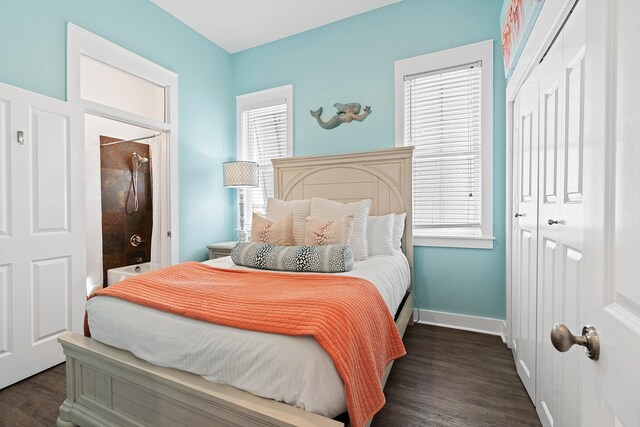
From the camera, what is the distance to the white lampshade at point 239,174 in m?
3.45

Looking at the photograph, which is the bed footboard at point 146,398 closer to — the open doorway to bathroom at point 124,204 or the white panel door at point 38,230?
the white panel door at point 38,230

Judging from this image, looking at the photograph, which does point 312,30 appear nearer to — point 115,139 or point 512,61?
point 512,61

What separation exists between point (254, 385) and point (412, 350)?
5.42ft

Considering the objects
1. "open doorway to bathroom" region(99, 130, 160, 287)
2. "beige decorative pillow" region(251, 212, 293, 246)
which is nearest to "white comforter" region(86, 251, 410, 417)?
"beige decorative pillow" region(251, 212, 293, 246)

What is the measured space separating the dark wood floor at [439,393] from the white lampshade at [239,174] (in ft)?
7.04

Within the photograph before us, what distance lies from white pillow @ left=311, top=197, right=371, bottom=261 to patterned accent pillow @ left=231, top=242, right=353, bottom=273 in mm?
370

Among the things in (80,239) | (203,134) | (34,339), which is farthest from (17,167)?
(203,134)

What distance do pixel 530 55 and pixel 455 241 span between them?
5.24ft

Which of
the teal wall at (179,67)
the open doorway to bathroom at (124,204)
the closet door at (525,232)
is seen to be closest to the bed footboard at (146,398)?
the closet door at (525,232)

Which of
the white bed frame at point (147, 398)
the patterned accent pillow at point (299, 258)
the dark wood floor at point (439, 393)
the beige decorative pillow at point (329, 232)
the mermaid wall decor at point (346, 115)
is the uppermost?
the mermaid wall decor at point (346, 115)

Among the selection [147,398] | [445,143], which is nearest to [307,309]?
[147,398]

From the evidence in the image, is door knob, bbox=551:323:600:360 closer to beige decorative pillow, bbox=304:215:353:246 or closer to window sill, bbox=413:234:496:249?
beige decorative pillow, bbox=304:215:353:246

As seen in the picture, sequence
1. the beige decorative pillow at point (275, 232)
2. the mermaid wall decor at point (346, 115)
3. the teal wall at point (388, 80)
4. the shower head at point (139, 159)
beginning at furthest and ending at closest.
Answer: the shower head at point (139, 159), the mermaid wall decor at point (346, 115), the teal wall at point (388, 80), the beige decorative pillow at point (275, 232)

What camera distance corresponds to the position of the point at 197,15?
10.6 ft
